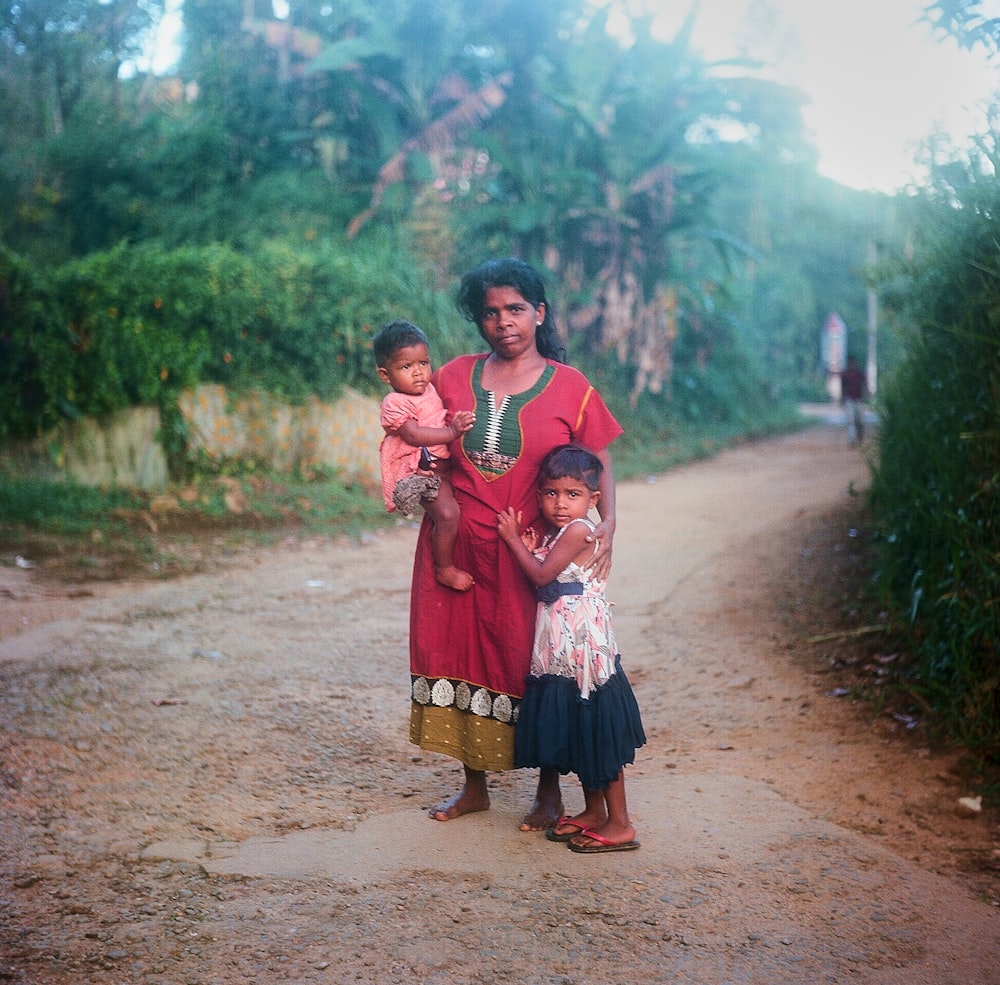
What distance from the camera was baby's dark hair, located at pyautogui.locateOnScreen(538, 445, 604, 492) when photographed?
3.42 meters

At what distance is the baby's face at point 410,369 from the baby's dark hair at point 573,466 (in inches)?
19.3

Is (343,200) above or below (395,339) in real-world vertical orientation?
above

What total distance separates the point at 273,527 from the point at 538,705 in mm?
6590

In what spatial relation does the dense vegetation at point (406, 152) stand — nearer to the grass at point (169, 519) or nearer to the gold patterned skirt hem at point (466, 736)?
the grass at point (169, 519)

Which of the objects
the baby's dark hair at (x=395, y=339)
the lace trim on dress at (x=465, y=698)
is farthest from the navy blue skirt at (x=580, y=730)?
the baby's dark hair at (x=395, y=339)

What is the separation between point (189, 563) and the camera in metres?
8.34

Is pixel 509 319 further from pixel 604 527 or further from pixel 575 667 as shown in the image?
pixel 575 667

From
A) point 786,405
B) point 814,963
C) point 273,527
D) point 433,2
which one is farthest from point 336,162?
point 814,963

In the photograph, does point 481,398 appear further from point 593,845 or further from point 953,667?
point 953,667

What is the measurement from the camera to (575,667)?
3.44m

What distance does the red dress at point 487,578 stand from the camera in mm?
3561

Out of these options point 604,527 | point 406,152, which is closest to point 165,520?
point 604,527

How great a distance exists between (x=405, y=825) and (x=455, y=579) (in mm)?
908

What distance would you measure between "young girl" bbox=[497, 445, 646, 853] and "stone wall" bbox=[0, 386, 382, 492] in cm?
779
